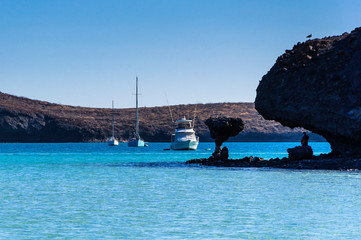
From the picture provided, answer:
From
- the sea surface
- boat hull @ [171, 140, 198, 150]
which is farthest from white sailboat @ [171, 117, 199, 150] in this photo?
the sea surface

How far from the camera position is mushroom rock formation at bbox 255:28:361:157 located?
3678cm

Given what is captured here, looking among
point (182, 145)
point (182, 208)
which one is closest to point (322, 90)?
point (182, 208)

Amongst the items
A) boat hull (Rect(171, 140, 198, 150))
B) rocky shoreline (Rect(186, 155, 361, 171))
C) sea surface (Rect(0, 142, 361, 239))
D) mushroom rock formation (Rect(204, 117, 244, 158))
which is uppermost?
mushroom rock formation (Rect(204, 117, 244, 158))

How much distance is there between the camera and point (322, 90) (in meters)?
38.1

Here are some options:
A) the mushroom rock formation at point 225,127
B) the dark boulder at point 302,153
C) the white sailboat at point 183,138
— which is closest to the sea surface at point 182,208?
the dark boulder at point 302,153

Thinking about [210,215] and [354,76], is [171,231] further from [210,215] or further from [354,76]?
[354,76]

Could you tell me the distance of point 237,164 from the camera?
141 feet

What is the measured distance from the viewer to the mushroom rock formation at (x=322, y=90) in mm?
36781

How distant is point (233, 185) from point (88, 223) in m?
12.4

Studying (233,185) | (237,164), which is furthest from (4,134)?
(233,185)

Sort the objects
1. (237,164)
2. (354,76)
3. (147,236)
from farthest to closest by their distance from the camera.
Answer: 1. (237,164)
2. (354,76)
3. (147,236)

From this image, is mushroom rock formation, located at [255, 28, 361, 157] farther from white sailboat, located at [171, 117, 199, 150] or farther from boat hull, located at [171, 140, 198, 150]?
boat hull, located at [171, 140, 198, 150]

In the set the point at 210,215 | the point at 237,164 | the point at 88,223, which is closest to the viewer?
the point at 88,223

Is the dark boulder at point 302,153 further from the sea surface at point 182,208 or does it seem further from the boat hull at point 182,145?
the boat hull at point 182,145
